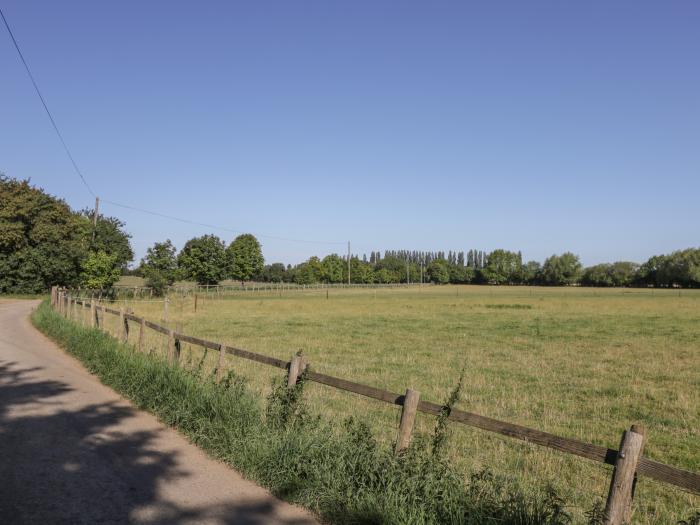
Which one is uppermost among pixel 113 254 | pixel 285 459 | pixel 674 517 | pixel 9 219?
pixel 9 219

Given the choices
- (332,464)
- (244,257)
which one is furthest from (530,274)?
(332,464)

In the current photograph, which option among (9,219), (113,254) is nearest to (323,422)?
(113,254)

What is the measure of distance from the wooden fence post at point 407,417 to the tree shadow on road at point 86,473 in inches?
52.0

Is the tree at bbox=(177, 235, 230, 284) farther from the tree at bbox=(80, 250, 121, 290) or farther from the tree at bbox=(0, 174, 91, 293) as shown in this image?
the tree at bbox=(80, 250, 121, 290)

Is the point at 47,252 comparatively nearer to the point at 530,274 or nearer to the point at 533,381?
the point at 533,381

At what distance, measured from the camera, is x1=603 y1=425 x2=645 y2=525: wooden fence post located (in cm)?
373

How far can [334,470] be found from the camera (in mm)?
5594

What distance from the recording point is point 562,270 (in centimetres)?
16200

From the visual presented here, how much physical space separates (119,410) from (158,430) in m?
1.54

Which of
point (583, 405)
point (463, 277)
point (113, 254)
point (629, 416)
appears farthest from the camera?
point (463, 277)

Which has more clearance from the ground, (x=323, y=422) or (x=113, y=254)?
(x=113, y=254)

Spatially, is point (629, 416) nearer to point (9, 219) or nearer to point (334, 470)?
point (334, 470)

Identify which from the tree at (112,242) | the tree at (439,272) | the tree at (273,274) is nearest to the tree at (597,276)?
the tree at (439,272)

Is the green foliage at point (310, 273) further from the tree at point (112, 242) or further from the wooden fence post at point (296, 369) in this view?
the wooden fence post at point (296, 369)
